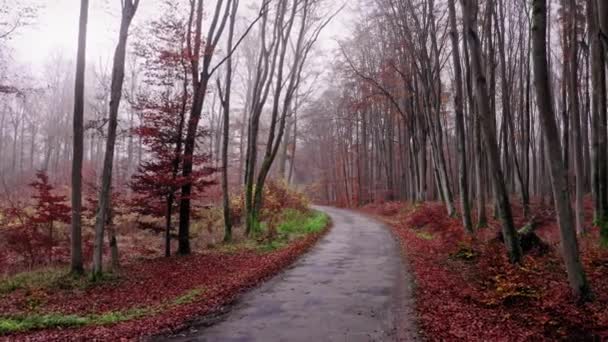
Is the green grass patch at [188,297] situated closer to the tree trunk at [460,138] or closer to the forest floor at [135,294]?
the forest floor at [135,294]

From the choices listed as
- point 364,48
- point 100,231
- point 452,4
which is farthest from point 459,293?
point 364,48

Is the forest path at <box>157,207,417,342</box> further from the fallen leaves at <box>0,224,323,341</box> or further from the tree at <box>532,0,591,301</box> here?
the tree at <box>532,0,591,301</box>

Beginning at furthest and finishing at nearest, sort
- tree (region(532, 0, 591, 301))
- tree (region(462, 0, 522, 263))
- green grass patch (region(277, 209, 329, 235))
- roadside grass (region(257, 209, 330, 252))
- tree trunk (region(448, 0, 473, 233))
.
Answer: green grass patch (region(277, 209, 329, 235)) → roadside grass (region(257, 209, 330, 252)) → tree trunk (region(448, 0, 473, 233)) → tree (region(462, 0, 522, 263)) → tree (region(532, 0, 591, 301))

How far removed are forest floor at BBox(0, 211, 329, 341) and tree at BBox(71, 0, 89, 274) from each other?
2.04 ft

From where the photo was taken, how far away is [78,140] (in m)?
9.30

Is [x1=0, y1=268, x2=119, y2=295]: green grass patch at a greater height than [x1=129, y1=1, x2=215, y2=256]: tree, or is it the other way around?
[x1=129, y1=1, x2=215, y2=256]: tree

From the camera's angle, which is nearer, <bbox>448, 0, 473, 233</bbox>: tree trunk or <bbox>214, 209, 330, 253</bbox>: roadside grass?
<bbox>448, 0, 473, 233</bbox>: tree trunk

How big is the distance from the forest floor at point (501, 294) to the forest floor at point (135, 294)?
357 centimetres

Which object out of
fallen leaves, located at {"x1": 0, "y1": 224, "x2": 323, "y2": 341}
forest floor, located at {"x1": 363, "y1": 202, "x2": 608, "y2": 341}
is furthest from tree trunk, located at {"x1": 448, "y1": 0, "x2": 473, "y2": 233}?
fallen leaves, located at {"x1": 0, "y1": 224, "x2": 323, "y2": 341}

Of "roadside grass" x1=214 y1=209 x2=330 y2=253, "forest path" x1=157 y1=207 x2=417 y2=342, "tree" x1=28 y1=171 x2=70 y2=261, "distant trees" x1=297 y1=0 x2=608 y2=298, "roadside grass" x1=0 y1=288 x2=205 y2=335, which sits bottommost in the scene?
"roadside grass" x1=0 y1=288 x2=205 y2=335

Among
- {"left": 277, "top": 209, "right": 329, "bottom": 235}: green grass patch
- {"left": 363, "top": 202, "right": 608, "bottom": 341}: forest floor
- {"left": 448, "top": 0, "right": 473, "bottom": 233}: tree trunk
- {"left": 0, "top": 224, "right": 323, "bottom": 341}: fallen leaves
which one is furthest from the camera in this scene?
{"left": 277, "top": 209, "right": 329, "bottom": 235}: green grass patch

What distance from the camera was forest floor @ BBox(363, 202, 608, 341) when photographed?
503cm

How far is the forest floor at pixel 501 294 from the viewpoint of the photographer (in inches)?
198

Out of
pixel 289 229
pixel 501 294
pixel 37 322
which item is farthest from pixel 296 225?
pixel 37 322
